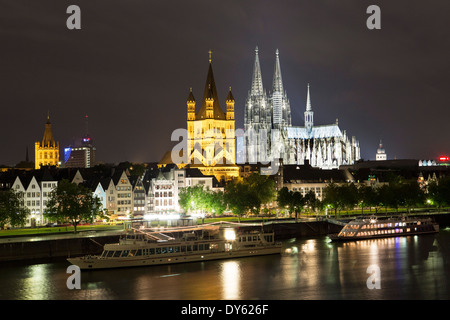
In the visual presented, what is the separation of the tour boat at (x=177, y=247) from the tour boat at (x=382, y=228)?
1398 centimetres

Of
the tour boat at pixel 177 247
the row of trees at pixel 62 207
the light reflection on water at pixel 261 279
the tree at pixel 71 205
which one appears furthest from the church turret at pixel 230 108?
the light reflection on water at pixel 261 279

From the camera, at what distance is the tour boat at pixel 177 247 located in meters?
64.2

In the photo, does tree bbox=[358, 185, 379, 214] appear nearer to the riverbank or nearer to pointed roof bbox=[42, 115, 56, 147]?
the riverbank

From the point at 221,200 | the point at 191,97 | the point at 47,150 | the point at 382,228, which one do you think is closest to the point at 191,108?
the point at 191,97

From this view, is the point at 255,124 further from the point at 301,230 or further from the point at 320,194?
the point at 301,230

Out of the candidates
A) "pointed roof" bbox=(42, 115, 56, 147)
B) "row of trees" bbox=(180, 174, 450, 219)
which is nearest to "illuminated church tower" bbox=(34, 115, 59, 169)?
"pointed roof" bbox=(42, 115, 56, 147)

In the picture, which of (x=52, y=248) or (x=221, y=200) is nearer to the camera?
(x=52, y=248)

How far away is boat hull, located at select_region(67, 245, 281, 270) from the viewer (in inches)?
2474

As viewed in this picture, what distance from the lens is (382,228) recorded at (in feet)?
299

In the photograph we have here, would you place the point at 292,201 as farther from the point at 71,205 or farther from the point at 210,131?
the point at 210,131

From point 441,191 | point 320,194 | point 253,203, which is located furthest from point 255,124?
point 253,203

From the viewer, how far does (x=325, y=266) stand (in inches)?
2525

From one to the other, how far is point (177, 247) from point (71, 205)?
20701 millimetres
